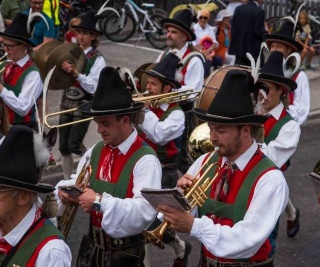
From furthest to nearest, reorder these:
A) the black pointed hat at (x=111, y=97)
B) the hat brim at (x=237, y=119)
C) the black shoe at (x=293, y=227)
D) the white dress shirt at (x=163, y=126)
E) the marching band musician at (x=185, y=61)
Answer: the marching band musician at (x=185, y=61) → the black shoe at (x=293, y=227) → the white dress shirt at (x=163, y=126) → the black pointed hat at (x=111, y=97) → the hat brim at (x=237, y=119)

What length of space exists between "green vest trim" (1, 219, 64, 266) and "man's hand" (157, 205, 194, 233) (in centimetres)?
70

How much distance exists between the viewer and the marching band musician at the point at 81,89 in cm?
888

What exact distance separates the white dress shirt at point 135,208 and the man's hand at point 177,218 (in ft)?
1.63

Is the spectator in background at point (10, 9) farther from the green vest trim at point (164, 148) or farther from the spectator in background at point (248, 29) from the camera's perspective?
the green vest trim at point (164, 148)

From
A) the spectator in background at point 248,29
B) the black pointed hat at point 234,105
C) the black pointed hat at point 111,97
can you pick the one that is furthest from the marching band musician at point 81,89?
the spectator in background at point 248,29

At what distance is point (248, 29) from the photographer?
13.4m

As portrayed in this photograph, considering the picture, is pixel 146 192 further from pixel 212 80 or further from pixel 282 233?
pixel 282 233

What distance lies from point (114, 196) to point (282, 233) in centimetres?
366

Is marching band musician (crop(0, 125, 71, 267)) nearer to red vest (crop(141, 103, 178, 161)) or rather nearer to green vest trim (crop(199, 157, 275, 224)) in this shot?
green vest trim (crop(199, 157, 275, 224))

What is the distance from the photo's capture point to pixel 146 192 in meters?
4.49

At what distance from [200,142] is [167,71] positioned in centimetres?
101

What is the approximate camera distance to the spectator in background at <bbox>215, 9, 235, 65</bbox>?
14547mm

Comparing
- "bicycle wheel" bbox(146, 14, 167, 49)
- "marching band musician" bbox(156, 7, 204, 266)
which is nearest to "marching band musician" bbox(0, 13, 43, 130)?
"marching band musician" bbox(156, 7, 204, 266)

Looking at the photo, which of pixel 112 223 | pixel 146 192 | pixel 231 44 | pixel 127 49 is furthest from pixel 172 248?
pixel 127 49
